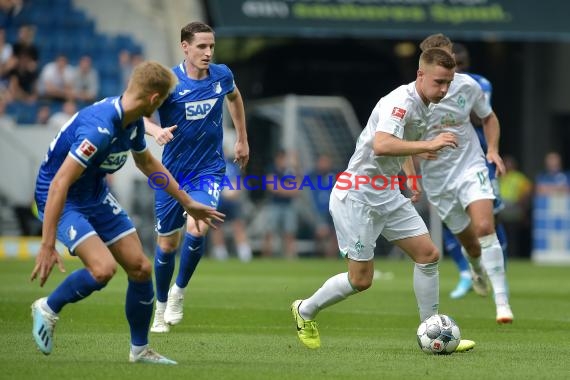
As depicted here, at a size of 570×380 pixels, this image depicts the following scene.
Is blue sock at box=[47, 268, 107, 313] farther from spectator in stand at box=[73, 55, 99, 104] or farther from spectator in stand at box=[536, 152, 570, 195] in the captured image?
spectator in stand at box=[536, 152, 570, 195]

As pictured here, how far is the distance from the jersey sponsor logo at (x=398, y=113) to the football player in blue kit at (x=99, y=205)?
1.55 m

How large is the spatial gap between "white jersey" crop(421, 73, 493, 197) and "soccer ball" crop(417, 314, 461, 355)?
121 inches

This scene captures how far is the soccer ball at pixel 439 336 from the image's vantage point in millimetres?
8789

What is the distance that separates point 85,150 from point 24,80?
56.3 feet

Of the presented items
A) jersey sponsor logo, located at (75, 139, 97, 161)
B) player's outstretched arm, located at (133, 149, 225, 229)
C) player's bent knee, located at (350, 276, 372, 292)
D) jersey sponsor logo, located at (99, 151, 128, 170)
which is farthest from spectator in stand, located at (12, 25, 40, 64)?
jersey sponsor logo, located at (75, 139, 97, 161)

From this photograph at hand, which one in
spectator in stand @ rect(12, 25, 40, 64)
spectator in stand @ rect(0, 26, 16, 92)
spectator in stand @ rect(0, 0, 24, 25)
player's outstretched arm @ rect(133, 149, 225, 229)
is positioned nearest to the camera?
player's outstretched arm @ rect(133, 149, 225, 229)

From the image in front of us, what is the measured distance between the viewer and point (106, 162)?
7836mm

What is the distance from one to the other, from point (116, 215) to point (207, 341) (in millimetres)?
1854

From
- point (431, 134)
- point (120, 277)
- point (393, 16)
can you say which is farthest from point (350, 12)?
point (431, 134)

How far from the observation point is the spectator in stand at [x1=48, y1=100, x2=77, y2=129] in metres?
23.8

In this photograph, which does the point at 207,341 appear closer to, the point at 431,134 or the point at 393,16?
the point at 431,134

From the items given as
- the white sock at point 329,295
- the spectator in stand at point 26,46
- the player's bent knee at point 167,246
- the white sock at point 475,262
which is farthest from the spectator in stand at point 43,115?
the white sock at point 329,295

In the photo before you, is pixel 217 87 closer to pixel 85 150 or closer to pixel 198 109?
pixel 198 109

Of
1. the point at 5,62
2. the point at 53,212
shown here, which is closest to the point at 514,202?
the point at 5,62
